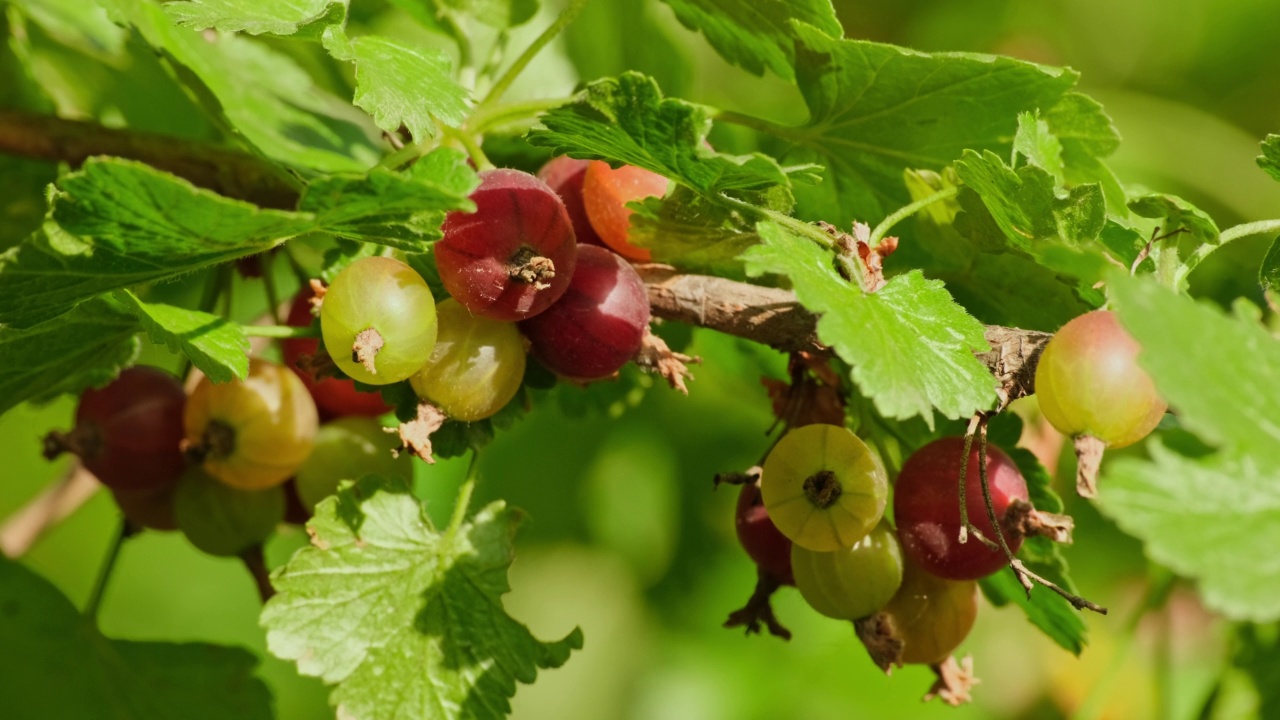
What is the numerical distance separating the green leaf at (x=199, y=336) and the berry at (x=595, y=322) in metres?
0.19

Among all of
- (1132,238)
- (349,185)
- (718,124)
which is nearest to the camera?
(349,185)

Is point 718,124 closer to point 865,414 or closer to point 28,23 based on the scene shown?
point 865,414

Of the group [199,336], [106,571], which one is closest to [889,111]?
[199,336]

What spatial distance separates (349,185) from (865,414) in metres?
0.42

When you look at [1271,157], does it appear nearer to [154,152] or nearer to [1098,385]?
[1098,385]

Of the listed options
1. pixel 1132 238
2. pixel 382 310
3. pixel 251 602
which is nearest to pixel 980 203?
pixel 1132 238

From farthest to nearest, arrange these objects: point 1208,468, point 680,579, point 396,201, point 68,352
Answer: point 680,579
point 68,352
point 396,201
point 1208,468

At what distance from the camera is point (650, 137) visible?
0.64 metres

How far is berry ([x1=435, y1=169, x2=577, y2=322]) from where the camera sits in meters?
0.64

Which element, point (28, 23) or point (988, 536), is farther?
point (28, 23)

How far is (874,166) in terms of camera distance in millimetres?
851

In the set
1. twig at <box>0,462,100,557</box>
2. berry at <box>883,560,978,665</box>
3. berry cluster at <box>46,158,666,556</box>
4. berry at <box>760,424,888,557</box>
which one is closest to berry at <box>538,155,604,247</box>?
berry cluster at <box>46,158,666,556</box>

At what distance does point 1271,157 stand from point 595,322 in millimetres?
443

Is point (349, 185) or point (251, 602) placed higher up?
point (349, 185)
